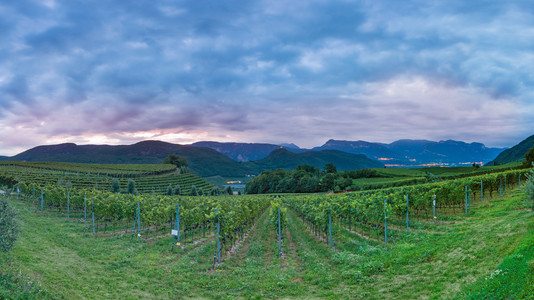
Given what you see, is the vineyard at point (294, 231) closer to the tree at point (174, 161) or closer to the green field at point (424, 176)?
the green field at point (424, 176)

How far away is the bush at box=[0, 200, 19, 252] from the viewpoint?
9.55m

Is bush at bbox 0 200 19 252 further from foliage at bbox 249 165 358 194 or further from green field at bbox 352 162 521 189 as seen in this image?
foliage at bbox 249 165 358 194

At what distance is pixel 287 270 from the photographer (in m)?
13.4

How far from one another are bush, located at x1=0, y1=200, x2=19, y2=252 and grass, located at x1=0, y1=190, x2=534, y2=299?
3.11 ft

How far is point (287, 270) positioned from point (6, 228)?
1181 centimetres

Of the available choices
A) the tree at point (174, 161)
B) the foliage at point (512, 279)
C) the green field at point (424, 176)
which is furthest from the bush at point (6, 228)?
the tree at point (174, 161)

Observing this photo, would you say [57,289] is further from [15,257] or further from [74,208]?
[74,208]

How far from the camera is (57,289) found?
382 inches

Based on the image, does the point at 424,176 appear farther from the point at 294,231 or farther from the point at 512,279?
the point at 512,279

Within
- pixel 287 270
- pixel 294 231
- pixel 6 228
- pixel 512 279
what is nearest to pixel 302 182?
pixel 294 231

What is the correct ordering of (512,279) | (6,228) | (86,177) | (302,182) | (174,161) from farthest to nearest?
(174,161)
(302,182)
(86,177)
(6,228)
(512,279)

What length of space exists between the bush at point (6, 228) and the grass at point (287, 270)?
948 millimetres

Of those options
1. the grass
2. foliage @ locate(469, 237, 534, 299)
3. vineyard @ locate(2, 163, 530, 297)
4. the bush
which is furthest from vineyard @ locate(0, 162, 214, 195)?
foliage @ locate(469, 237, 534, 299)

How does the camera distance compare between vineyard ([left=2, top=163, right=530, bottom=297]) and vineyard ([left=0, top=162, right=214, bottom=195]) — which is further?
vineyard ([left=0, top=162, right=214, bottom=195])
